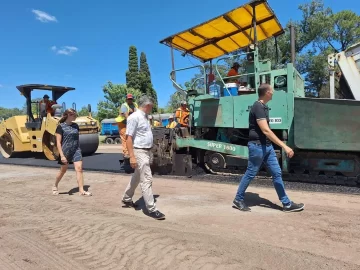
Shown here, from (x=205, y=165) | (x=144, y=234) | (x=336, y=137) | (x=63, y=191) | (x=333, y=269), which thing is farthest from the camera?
(x=205, y=165)

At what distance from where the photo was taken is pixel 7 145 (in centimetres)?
1387

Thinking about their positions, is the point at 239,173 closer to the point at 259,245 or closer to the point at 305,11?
the point at 259,245

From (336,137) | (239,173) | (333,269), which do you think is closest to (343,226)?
(333,269)

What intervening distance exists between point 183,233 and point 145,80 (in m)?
42.6

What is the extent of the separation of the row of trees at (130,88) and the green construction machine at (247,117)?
32051mm

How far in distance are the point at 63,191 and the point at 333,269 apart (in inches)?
198

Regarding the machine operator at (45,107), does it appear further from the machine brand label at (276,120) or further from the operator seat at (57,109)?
the machine brand label at (276,120)

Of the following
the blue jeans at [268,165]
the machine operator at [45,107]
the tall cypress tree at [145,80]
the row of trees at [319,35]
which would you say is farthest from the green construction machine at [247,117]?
the tall cypress tree at [145,80]

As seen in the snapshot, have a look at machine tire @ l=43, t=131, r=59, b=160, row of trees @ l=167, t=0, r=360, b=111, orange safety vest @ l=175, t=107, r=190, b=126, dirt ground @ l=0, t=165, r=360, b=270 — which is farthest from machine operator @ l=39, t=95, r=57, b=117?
row of trees @ l=167, t=0, r=360, b=111

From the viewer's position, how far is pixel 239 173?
702 cm

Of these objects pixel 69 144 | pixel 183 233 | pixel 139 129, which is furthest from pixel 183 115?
pixel 183 233

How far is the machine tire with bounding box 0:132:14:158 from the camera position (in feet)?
44.2

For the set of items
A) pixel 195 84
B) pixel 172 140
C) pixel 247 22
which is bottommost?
pixel 172 140

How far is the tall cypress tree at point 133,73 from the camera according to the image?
4434 cm
